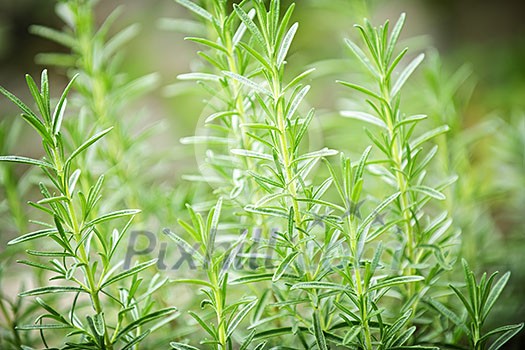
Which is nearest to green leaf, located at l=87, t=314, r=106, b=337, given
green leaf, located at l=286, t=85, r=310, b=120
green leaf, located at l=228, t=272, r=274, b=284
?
green leaf, located at l=228, t=272, r=274, b=284

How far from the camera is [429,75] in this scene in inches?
28.5

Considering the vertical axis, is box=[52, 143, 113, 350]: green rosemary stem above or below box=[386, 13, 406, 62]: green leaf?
below

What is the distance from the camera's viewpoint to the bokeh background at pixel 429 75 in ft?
2.46

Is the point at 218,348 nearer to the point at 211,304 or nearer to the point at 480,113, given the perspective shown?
the point at 211,304

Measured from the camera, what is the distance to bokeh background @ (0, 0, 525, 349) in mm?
749

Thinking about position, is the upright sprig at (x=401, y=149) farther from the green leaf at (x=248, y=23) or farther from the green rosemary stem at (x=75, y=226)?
the green rosemary stem at (x=75, y=226)

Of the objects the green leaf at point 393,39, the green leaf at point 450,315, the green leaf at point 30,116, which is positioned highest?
the green leaf at point 393,39

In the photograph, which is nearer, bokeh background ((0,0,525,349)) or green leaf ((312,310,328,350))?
green leaf ((312,310,328,350))

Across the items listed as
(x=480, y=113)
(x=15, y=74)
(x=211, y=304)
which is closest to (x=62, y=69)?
(x=15, y=74)

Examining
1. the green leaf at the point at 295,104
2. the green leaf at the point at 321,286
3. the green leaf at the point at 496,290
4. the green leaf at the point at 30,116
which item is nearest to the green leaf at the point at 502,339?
the green leaf at the point at 496,290

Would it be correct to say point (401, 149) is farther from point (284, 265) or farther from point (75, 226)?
point (75, 226)

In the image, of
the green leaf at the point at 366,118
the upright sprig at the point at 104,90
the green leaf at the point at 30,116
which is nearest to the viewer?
the green leaf at the point at 30,116

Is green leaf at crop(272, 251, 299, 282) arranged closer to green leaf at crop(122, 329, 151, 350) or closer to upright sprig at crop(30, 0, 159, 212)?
green leaf at crop(122, 329, 151, 350)

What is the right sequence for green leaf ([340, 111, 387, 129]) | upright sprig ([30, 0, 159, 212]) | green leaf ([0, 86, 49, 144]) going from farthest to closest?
upright sprig ([30, 0, 159, 212]) → green leaf ([340, 111, 387, 129]) → green leaf ([0, 86, 49, 144])
